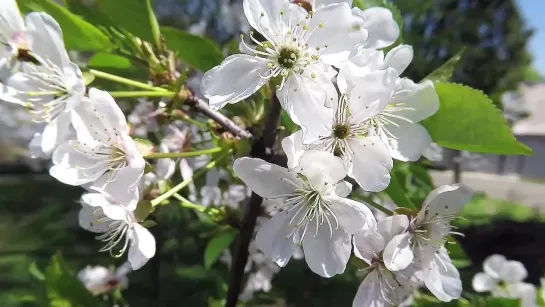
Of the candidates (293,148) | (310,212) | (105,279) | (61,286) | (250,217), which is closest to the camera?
(293,148)

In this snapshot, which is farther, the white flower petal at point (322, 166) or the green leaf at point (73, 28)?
the green leaf at point (73, 28)

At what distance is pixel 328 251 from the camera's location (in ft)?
1.96

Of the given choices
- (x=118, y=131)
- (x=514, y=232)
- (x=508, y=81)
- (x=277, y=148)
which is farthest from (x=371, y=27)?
(x=508, y=81)

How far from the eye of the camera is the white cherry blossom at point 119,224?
56 cm

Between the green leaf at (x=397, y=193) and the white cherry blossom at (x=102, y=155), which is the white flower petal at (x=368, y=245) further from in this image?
the white cherry blossom at (x=102, y=155)

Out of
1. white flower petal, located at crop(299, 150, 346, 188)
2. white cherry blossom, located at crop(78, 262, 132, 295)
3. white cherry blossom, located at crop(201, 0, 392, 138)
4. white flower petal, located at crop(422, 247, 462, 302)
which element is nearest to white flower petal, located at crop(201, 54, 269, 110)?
white cherry blossom, located at crop(201, 0, 392, 138)

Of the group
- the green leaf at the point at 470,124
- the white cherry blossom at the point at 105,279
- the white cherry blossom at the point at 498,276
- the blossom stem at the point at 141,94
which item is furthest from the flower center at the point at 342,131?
the white cherry blossom at the point at 498,276

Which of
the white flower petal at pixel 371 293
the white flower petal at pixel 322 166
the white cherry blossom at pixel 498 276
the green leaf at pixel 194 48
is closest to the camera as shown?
the white flower petal at pixel 322 166

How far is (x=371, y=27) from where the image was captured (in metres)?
0.59

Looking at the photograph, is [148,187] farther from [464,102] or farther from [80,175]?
[464,102]

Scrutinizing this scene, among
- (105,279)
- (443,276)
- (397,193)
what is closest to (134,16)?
(397,193)

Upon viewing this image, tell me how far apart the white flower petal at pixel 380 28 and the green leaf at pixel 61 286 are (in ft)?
1.94

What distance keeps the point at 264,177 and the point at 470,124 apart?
0.23 m

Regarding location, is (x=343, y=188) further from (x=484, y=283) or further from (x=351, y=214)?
(x=484, y=283)
